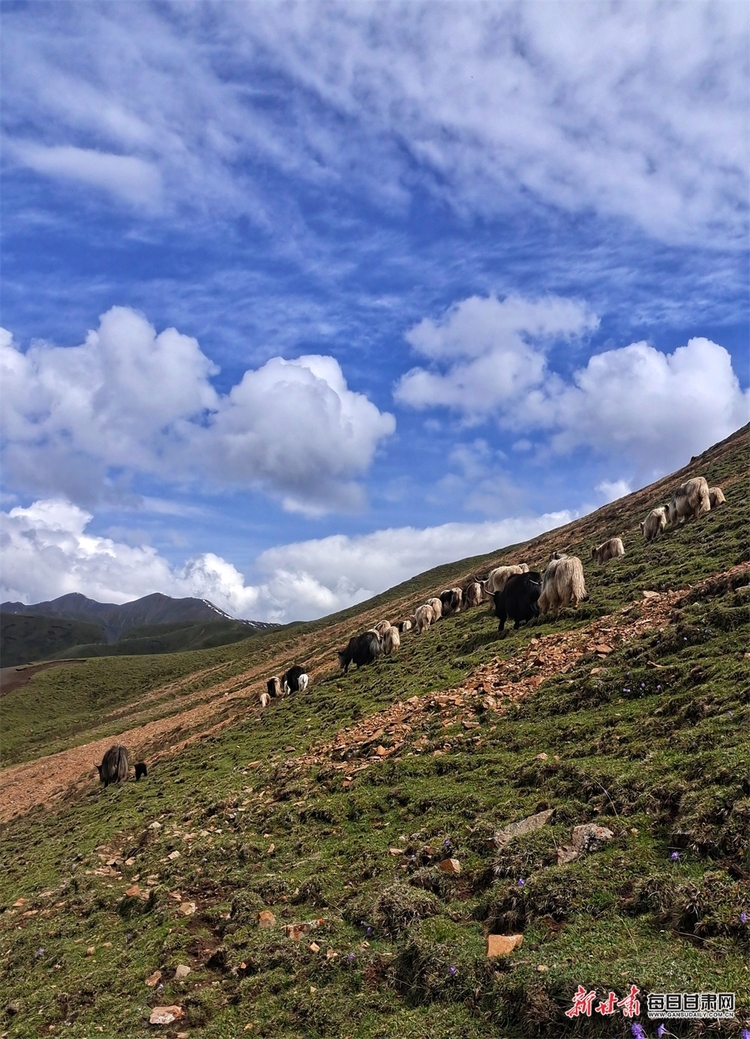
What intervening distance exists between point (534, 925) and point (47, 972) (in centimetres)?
746

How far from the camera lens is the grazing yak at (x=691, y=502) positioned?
27359 millimetres

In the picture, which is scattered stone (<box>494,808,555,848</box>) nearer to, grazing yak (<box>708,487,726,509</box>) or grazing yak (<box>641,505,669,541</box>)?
grazing yak (<box>641,505,669,541</box>)

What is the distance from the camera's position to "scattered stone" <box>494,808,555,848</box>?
25.1 feet

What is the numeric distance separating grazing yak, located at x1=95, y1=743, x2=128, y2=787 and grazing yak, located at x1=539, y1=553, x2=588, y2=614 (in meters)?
18.1

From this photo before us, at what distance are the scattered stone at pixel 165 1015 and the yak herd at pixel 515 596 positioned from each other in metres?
15.6

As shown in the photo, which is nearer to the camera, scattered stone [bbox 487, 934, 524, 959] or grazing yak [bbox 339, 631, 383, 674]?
scattered stone [bbox 487, 934, 524, 959]

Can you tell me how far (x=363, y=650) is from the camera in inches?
1188

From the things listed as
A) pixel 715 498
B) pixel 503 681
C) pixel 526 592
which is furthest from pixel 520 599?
pixel 715 498

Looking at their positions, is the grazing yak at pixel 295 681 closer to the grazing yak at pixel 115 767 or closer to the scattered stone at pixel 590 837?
the grazing yak at pixel 115 767

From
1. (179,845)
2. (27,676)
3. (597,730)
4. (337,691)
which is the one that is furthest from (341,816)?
(27,676)

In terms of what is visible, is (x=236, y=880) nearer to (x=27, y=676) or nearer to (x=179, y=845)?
(x=179, y=845)

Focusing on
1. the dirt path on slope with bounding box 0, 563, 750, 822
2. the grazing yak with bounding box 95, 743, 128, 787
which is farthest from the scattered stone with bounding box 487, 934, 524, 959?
the grazing yak with bounding box 95, 743, 128, 787

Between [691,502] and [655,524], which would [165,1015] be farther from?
[691,502]

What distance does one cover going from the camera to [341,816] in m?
10.8
